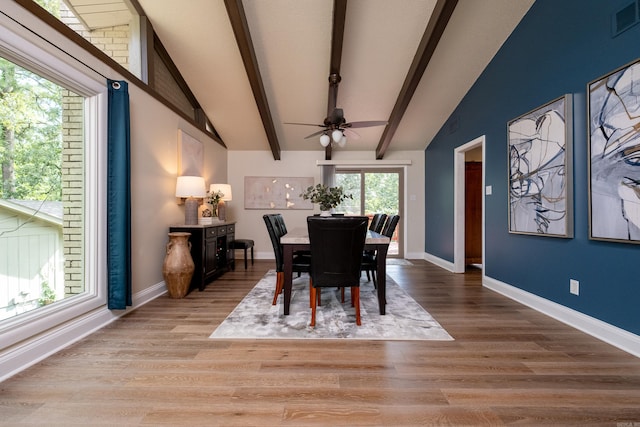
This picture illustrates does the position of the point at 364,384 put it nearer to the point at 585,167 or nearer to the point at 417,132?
the point at 585,167

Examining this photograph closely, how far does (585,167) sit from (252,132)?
190 inches

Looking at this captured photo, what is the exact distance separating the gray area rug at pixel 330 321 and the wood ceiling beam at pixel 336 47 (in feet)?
9.60

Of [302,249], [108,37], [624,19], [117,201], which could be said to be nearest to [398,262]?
[302,249]

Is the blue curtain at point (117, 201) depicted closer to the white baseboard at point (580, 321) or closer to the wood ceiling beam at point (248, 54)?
the wood ceiling beam at point (248, 54)

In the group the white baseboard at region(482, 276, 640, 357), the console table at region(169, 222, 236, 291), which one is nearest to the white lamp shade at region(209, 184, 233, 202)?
the console table at region(169, 222, 236, 291)

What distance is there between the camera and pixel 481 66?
371 centimetres

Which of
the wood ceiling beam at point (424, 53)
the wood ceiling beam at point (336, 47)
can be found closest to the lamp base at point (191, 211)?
the wood ceiling beam at point (336, 47)

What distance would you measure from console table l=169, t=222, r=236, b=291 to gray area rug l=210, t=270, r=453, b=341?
78 cm

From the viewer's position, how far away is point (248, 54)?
3332 mm

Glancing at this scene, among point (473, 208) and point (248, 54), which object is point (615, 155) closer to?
point (473, 208)

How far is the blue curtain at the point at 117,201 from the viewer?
2395 mm

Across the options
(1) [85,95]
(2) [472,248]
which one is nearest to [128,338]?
(1) [85,95]

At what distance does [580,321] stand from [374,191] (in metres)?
4.06

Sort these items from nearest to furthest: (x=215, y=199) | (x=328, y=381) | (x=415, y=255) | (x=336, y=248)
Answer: (x=328, y=381) → (x=336, y=248) → (x=215, y=199) → (x=415, y=255)
